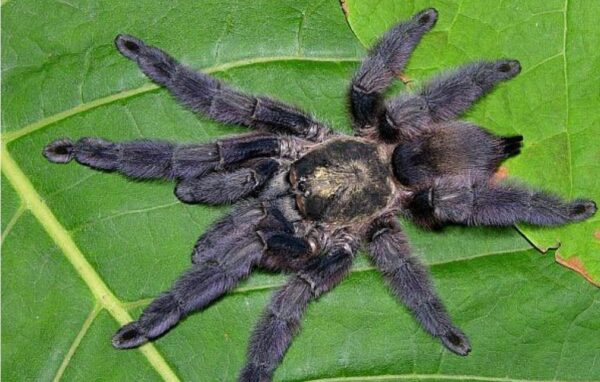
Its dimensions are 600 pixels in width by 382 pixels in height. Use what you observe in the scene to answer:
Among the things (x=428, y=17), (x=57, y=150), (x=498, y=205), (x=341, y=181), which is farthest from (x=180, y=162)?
(x=498, y=205)

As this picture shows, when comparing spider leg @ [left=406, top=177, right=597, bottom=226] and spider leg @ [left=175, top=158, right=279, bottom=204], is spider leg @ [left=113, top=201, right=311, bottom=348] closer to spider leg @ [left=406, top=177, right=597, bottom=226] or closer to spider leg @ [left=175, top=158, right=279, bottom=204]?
spider leg @ [left=175, top=158, right=279, bottom=204]

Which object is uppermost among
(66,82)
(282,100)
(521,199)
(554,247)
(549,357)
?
(66,82)

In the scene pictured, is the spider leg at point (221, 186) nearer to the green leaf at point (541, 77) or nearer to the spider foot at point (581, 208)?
the green leaf at point (541, 77)

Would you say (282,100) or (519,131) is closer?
(519,131)

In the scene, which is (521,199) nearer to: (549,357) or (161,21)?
(549,357)

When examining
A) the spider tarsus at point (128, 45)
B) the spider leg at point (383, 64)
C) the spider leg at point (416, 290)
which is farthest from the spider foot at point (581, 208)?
the spider tarsus at point (128, 45)

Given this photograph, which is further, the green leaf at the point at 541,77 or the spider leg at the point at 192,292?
the spider leg at the point at 192,292

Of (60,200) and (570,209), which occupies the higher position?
(60,200)

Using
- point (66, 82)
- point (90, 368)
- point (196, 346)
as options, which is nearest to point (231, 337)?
point (196, 346)
